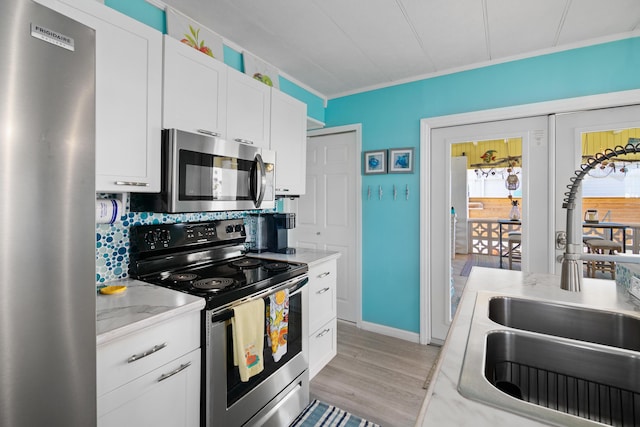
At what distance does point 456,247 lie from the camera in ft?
9.28

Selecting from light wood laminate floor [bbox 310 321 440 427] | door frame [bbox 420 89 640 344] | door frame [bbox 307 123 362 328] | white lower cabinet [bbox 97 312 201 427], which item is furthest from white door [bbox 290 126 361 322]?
white lower cabinet [bbox 97 312 201 427]

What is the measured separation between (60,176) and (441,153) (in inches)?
110

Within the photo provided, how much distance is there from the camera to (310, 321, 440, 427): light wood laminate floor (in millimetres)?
1996

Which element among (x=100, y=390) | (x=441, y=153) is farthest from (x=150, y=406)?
(x=441, y=153)

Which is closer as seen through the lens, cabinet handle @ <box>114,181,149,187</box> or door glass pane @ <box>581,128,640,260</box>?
cabinet handle @ <box>114,181,149,187</box>

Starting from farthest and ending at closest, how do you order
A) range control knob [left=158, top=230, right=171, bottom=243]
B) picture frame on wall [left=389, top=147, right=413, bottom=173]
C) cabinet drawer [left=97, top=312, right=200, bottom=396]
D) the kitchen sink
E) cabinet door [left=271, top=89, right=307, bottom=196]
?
picture frame on wall [left=389, top=147, right=413, bottom=173] → cabinet door [left=271, top=89, right=307, bottom=196] → range control knob [left=158, top=230, right=171, bottom=243] → cabinet drawer [left=97, top=312, right=200, bottom=396] → the kitchen sink

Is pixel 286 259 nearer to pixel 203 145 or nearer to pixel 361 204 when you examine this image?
pixel 203 145

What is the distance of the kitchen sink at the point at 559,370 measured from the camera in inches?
26.8

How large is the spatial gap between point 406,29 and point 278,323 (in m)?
2.11

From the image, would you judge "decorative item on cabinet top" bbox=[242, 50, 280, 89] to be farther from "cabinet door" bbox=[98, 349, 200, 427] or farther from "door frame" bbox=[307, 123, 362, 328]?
"cabinet door" bbox=[98, 349, 200, 427]

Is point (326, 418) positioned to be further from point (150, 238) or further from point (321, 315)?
point (150, 238)

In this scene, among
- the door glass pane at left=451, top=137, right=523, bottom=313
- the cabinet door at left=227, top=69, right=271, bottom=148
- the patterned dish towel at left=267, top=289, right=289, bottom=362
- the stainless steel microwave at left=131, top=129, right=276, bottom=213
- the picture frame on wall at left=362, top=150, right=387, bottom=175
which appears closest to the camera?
the stainless steel microwave at left=131, top=129, right=276, bottom=213

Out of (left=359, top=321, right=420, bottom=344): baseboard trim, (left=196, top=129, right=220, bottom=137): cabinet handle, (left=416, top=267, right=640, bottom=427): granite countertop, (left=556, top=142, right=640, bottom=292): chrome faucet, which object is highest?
(left=196, top=129, right=220, bottom=137): cabinet handle

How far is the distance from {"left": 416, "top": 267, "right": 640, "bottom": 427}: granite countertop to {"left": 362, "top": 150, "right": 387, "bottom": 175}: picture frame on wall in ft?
5.04
